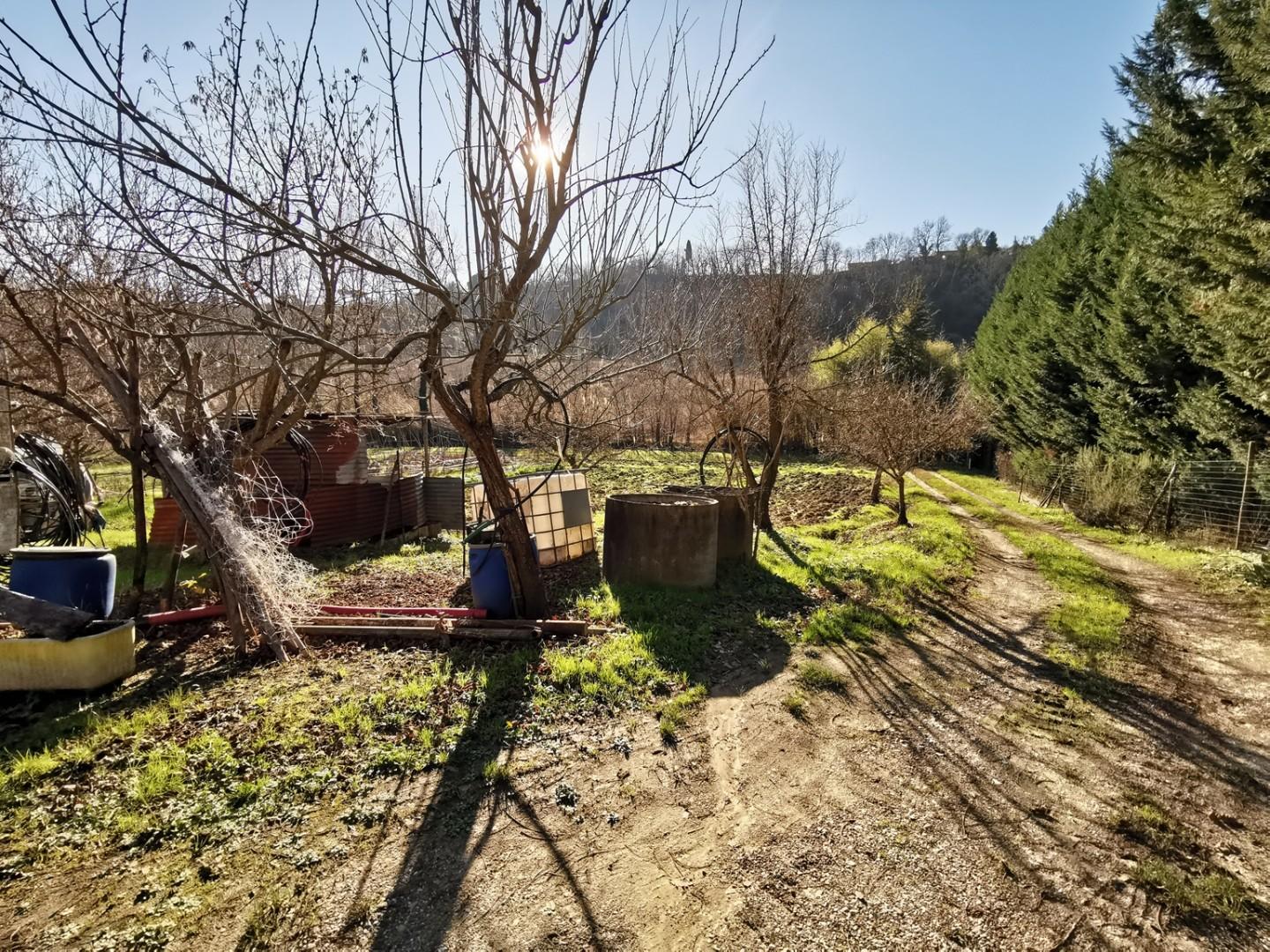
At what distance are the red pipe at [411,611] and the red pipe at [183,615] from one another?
816 mm

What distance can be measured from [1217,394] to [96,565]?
15.6 metres

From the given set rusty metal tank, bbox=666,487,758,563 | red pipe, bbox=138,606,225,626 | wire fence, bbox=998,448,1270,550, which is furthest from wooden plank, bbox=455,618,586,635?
wire fence, bbox=998,448,1270,550

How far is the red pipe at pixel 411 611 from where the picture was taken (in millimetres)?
5426

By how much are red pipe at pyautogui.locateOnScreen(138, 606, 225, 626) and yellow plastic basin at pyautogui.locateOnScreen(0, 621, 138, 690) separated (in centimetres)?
99

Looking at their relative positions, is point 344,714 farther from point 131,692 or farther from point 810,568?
point 810,568

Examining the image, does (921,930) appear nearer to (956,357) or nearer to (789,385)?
(789,385)

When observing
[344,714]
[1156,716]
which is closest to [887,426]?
[1156,716]

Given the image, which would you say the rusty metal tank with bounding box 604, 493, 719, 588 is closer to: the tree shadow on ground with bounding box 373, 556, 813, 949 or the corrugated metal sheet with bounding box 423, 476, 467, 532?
the tree shadow on ground with bounding box 373, 556, 813, 949

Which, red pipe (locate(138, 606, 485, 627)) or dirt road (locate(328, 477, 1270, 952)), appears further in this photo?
red pipe (locate(138, 606, 485, 627))

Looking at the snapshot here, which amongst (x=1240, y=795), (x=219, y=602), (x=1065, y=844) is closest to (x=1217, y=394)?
(x=1240, y=795)

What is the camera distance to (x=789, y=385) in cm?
951

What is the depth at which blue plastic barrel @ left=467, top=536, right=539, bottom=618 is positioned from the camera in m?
5.60

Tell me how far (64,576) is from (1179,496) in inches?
628

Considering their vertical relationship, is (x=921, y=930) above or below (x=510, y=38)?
below
